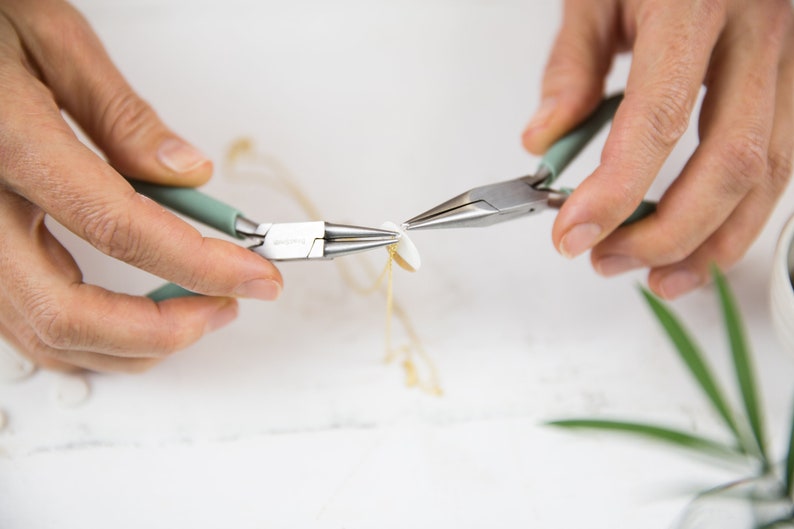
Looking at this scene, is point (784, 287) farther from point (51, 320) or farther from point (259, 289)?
point (51, 320)

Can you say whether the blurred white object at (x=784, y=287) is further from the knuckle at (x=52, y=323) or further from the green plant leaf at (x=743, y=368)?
the knuckle at (x=52, y=323)

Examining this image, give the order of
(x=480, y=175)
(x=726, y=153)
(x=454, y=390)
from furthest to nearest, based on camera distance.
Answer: (x=480, y=175)
(x=454, y=390)
(x=726, y=153)

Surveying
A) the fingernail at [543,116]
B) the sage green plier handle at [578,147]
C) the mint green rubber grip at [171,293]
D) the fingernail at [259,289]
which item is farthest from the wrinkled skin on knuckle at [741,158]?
the mint green rubber grip at [171,293]

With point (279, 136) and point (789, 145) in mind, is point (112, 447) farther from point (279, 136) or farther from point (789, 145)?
point (789, 145)

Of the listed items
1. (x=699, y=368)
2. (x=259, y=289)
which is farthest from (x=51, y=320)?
(x=699, y=368)

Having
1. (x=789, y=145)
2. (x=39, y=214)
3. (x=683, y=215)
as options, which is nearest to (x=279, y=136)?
(x=39, y=214)

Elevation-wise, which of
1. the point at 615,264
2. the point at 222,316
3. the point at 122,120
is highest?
the point at 122,120
